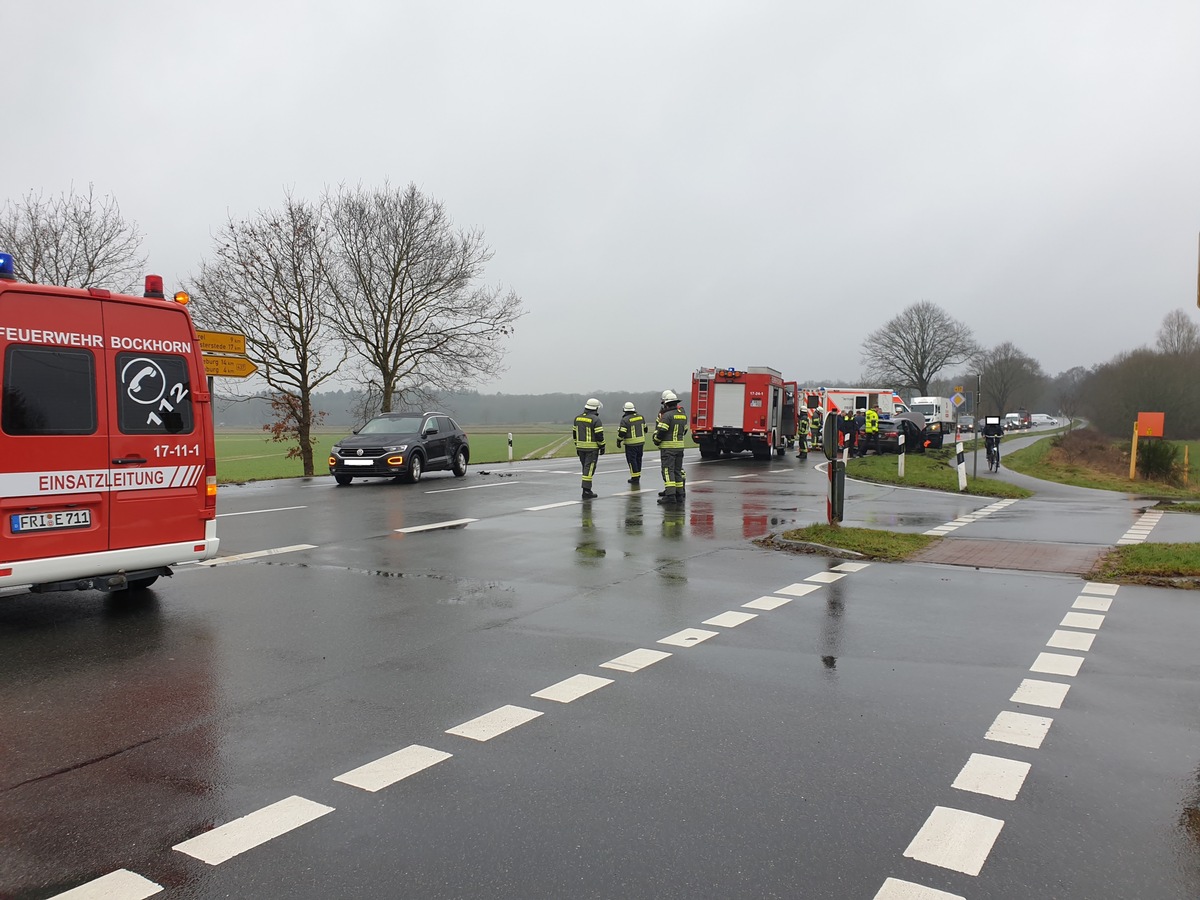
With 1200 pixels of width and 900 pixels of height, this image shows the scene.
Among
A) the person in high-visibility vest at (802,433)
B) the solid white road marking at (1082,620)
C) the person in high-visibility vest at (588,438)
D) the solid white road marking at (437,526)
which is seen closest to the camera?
the solid white road marking at (1082,620)

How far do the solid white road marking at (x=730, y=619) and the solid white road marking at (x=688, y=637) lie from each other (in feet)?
0.77

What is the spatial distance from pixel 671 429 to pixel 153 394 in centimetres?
965

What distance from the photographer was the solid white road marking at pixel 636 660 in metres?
5.50

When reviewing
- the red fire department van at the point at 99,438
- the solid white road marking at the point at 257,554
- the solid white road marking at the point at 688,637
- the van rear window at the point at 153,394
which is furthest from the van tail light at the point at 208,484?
the solid white road marking at the point at 688,637

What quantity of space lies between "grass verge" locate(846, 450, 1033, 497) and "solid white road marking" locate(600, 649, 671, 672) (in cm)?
1482

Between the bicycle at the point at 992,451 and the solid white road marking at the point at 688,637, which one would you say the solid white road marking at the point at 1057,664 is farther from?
the bicycle at the point at 992,451

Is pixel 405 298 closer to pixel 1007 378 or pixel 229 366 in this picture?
pixel 229 366

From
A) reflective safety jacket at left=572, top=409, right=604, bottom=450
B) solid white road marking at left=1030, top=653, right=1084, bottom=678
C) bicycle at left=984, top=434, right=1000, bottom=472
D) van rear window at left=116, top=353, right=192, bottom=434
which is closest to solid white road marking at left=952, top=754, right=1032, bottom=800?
solid white road marking at left=1030, top=653, right=1084, bottom=678

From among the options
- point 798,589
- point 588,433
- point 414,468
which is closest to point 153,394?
point 798,589

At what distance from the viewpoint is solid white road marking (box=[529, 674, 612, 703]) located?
4910mm

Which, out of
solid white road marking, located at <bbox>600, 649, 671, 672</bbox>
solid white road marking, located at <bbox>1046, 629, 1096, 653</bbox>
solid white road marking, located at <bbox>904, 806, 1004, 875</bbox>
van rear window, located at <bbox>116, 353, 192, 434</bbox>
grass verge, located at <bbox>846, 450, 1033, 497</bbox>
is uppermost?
van rear window, located at <bbox>116, 353, 192, 434</bbox>

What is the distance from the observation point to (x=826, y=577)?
28.7 feet

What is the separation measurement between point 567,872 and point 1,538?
515cm

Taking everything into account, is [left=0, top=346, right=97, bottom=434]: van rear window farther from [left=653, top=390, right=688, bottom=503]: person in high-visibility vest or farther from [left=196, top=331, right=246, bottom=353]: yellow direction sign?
[left=196, top=331, right=246, bottom=353]: yellow direction sign
